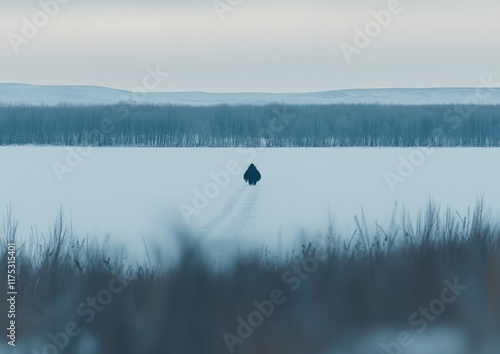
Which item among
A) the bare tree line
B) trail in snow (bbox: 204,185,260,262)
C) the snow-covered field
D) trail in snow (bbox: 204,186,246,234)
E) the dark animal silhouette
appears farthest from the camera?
the bare tree line

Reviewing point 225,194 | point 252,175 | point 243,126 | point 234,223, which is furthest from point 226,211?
point 243,126

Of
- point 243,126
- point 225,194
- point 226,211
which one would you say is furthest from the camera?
point 243,126

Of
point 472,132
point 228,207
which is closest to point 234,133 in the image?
point 472,132

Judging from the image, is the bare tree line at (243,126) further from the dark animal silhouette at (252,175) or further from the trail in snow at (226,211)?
the trail in snow at (226,211)

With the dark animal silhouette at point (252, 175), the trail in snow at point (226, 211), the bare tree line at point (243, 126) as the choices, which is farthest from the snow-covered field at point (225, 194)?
the bare tree line at point (243, 126)

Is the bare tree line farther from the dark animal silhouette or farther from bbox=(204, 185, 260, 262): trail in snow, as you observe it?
bbox=(204, 185, 260, 262): trail in snow

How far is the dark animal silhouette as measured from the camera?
16.8 meters

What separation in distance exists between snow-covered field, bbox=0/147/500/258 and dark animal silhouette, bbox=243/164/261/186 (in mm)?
262

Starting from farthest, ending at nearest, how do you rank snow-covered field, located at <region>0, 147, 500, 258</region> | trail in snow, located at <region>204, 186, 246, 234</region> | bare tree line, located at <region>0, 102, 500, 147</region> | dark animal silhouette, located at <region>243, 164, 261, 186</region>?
bare tree line, located at <region>0, 102, 500, 147</region>
dark animal silhouette, located at <region>243, 164, 261, 186</region>
trail in snow, located at <region>204, 186, 246, 234</region>
snow-covered field, located at <region>0, 147, 500, 258</region>

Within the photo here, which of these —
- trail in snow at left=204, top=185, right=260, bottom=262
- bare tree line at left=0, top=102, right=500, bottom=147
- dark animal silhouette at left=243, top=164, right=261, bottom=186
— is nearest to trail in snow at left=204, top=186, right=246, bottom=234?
trail in snow at left=204, top=185, right=260, bottom=262

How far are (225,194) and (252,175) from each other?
5.25 feet

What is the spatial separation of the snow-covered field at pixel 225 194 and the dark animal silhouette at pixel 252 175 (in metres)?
0.26

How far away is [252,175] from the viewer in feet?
55.3

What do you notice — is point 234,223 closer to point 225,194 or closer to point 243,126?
point 225,194
